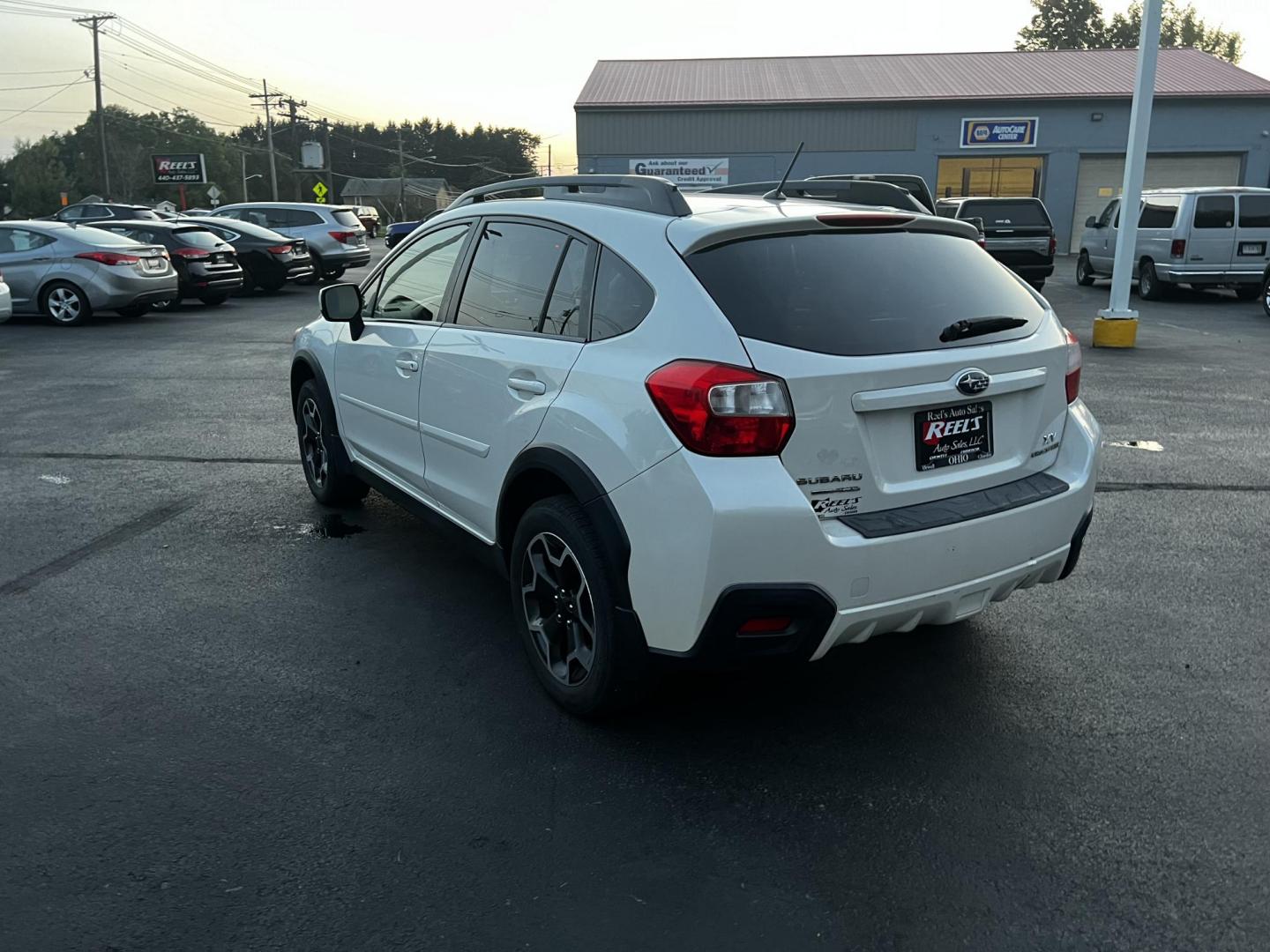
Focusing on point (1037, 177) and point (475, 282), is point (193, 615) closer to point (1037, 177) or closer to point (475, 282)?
point (475, 282)

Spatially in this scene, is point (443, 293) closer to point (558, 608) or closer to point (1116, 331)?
point (558, 608)

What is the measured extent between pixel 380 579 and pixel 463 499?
1.02m

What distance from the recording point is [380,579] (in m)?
4.94

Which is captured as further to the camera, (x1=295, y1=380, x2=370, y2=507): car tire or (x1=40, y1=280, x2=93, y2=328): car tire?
(x1=40, y1=280, x2=93, y2=328): car tire

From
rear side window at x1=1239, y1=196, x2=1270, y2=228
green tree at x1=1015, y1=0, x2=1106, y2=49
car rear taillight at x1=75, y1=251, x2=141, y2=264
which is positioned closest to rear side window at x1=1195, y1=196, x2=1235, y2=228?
rear side window at x1=1239, y1=196, x2=1270, y2=228

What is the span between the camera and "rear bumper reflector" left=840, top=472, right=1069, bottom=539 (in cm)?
Result: 301

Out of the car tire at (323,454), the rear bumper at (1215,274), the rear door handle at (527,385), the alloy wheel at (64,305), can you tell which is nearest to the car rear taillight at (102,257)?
the alloy wheel at (64,305)

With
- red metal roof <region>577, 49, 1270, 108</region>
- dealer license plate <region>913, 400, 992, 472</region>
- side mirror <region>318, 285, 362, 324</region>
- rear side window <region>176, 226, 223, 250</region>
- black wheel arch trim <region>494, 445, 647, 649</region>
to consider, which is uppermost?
red metal roof <region>577, 49, 1270, 108</region>

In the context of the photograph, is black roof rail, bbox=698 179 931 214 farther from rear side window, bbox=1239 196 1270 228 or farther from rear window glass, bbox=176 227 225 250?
rear window glass, bbox=176 227 225 250

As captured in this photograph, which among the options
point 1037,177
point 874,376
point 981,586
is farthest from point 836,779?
point 1037,177

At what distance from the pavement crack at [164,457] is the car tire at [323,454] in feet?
3.48

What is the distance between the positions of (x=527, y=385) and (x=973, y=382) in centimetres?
149

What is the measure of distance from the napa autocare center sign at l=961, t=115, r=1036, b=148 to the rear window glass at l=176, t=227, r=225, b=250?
87.1 ft

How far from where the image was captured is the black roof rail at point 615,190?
344cm
